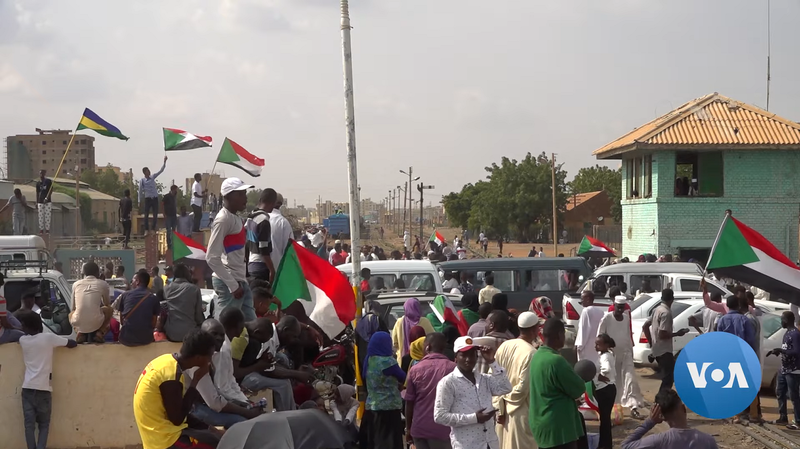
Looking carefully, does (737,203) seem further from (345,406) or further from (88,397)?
(88,397)

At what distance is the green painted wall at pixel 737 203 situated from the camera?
98.8ft

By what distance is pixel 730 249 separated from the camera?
1095 centimetres

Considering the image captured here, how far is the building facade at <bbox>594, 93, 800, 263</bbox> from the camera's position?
3005 cm

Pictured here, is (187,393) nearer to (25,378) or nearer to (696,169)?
(25,378)

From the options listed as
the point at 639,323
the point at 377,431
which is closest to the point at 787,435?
the point at 639,323

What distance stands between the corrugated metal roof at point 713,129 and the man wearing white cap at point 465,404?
2465 centimetres

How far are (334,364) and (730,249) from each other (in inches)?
212

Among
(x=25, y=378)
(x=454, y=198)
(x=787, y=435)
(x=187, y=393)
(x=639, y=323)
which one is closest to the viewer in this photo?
(x=187, y=393)

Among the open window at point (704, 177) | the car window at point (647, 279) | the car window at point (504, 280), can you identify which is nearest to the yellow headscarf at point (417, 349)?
the car window at point (647, 279)

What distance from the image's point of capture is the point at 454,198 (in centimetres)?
8738

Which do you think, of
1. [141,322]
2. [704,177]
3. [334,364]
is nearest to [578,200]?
[704,177]

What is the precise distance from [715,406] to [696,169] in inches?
1032

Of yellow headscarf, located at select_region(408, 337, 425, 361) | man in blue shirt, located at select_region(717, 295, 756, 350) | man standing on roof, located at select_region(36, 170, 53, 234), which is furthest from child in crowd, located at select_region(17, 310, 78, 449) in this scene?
man standing on roof, located at select_region(36, 170, 53, 234)

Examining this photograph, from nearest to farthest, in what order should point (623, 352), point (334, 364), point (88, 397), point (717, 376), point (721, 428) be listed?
point (717, 376) < point (334, 364) < point (88, 397) < point (721, 428) < point (623, 352)
